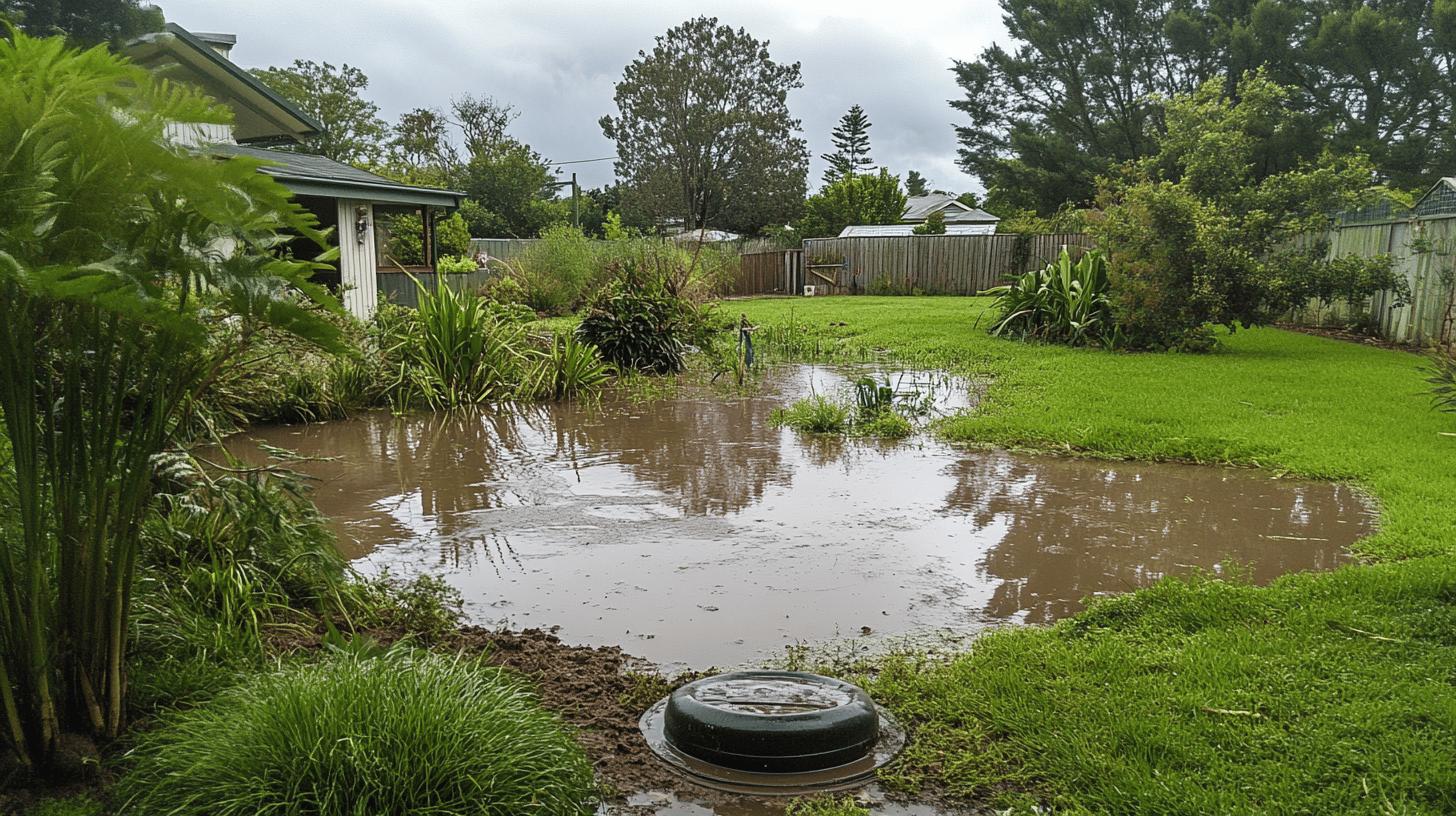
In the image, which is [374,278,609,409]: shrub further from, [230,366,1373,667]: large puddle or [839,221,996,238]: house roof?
[839,221,996,238]: house roof

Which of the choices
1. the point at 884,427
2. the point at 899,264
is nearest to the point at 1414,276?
the point at 884,427

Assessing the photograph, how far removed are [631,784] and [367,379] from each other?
7.78 m

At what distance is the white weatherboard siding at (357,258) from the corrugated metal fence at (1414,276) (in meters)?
13.0

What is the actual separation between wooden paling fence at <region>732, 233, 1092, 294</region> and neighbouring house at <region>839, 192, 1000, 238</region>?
273 centimetres

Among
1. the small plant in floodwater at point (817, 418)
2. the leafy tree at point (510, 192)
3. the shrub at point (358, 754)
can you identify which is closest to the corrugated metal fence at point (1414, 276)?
the small plant in floodwater at point (817, 418)

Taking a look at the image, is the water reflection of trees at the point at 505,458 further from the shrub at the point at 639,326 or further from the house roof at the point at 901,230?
the house roof at the point at 901,230

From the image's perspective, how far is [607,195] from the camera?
59000 mm

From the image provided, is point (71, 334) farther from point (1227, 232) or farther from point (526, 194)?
point (526, 194)

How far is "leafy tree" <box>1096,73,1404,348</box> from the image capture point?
12.4 m

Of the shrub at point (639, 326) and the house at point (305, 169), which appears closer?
the shrub at point (639, 326)

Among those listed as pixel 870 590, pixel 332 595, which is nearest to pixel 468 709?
pixel 332 595

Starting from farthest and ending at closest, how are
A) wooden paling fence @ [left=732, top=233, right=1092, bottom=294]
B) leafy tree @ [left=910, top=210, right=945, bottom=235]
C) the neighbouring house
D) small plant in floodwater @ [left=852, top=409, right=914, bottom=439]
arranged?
the neighbouring house < leafy tree @ [left=910, top=210, right=945, bottom=235] < wooden paling fence @ [left=732, top=233, right=1092, bottom=294] < small plant in floodwater @ [left=852, top=409, right=914, bottom=439]

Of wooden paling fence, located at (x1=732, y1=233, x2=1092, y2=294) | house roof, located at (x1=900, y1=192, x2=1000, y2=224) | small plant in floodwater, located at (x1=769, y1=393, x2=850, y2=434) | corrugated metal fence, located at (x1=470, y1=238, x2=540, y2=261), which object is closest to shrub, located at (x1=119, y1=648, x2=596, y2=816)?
small plant in floodwater, located at (x1=769, y1=393, x2=850, y2=434)

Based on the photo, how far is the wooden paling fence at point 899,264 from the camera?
26484 mm
